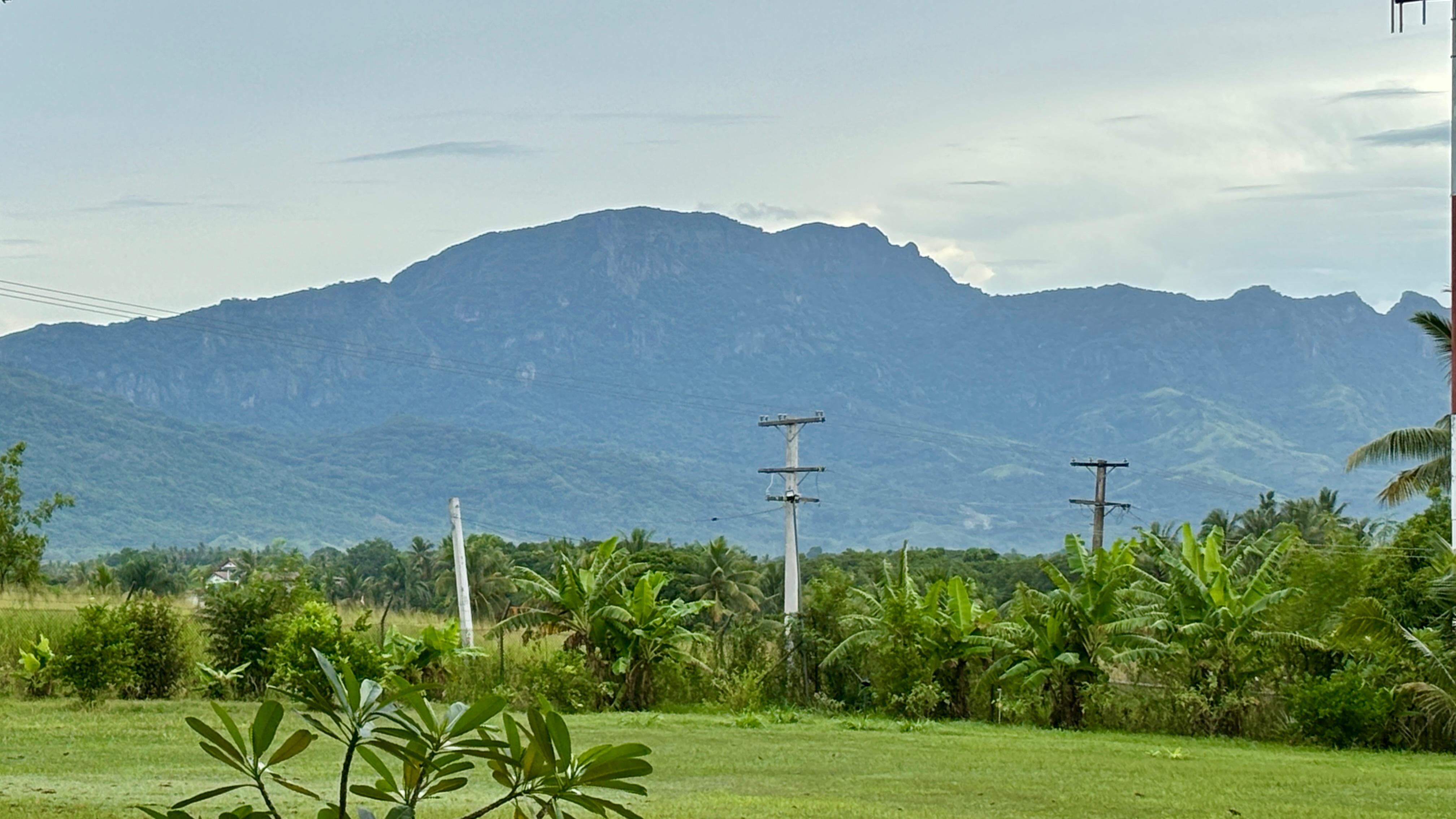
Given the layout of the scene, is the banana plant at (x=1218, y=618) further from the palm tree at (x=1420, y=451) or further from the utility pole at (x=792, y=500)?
the palm tree at (x=1420, y=451)

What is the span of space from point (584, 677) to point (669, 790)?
9.76m

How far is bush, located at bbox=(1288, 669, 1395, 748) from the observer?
53.6 feet

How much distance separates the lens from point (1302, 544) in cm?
2402

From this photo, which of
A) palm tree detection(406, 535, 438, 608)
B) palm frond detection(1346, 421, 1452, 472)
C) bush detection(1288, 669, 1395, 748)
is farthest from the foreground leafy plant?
palm tree detection(406, 535, 438, 608)

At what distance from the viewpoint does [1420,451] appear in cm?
2983

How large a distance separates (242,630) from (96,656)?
80.7 inches

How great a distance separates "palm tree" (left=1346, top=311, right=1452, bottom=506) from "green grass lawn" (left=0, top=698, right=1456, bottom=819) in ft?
44.9

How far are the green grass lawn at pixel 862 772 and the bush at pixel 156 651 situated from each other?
4.14 feet

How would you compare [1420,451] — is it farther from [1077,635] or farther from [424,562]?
[424,562]

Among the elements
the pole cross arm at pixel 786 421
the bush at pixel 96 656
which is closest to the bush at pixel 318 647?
the bush at pixel 96 656

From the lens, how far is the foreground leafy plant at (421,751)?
2.27m

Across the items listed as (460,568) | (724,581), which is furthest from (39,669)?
(724,581)

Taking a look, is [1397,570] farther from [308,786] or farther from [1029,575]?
[1029,575]

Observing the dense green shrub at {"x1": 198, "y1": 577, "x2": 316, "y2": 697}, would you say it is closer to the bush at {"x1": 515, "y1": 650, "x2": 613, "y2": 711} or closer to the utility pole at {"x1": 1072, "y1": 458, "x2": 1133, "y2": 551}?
the bush at {"x1": 515, "y1": 650, "x2": 613, "y2": 711}
